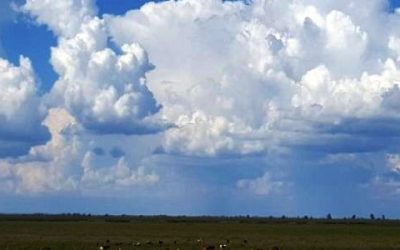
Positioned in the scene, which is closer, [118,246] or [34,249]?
[34,249]

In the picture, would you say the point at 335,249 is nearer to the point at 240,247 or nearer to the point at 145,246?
the point at 240,247

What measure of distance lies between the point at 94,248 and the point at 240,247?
1457cm

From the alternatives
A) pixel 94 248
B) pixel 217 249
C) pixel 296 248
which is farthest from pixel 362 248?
pixel 94 248

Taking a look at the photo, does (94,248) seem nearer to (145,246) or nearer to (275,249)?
(145,246)

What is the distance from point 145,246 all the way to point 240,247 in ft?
30.9

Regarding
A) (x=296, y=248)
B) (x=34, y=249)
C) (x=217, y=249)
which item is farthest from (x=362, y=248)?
(x=34, y=249)

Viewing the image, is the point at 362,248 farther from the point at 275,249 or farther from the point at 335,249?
the point at 275,249

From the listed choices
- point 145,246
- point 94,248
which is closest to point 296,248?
point 145,246

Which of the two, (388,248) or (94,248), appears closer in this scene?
(94,248)

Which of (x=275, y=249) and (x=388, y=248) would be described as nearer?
(x=275, y=249)

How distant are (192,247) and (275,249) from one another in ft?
28.2

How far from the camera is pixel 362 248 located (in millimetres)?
81562

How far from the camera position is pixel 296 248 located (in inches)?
3073

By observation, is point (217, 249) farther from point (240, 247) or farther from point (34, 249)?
point (34, 249)
